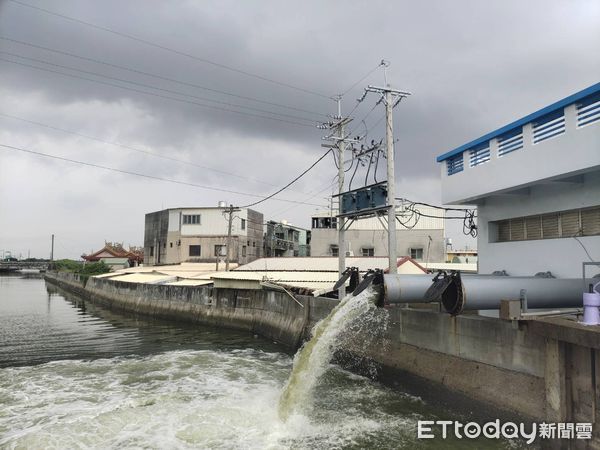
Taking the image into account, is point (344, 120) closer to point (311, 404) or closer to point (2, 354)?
point (311, 404)

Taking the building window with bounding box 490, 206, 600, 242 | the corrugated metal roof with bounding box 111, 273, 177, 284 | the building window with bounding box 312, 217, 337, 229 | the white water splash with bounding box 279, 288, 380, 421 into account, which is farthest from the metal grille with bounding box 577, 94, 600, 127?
the building window with bounding box 312, 217, 337, 229

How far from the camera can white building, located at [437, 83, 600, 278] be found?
10570mm

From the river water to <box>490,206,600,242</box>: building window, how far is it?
613cm

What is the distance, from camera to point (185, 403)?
11531mm

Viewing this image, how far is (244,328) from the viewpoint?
84.2ft

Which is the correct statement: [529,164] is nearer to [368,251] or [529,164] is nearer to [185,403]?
[185,403]

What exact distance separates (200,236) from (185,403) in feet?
139

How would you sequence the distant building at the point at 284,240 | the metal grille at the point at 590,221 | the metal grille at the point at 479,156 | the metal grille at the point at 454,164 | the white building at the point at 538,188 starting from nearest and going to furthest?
the white building at the point at 538,188 → the metal grille at the point at 590,221 → the metal grille at the point at 479,156 → the metal grille at the point at 454,164 → the distant building at the point at 284,240

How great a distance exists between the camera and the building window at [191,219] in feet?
175

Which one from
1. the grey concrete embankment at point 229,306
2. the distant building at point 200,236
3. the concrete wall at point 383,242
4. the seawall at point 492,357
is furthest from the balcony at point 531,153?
the distant building at point 200,236

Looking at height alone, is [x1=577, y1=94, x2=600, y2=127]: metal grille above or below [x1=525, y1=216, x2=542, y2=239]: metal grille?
above

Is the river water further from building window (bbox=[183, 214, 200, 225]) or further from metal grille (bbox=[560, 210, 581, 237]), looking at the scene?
building window (bbox=[183, 214, 200, 225])

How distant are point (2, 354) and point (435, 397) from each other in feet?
61.7

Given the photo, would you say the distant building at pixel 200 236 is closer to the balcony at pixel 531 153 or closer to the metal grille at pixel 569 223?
the balcony at pixel 531 153
